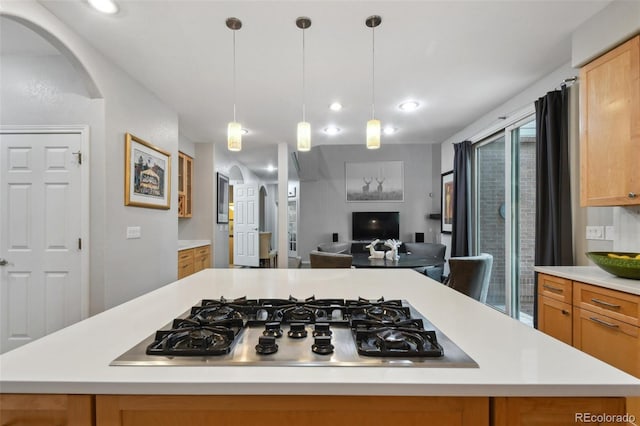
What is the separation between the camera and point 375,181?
713 centimetres

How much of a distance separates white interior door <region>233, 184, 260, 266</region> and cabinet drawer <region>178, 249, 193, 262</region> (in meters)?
2.81

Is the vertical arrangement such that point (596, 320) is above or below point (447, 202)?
below

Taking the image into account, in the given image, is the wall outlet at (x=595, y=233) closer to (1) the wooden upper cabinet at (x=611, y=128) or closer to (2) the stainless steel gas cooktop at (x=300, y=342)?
(1) the wooden upper cabinet at (x=611, y=128)

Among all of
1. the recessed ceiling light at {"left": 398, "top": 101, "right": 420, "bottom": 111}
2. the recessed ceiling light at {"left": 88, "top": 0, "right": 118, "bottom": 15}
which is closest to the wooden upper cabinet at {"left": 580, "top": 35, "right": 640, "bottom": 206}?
the recessed ceiling light at {"left": 398, "top": 101, "right": 420, "bottom": 111}

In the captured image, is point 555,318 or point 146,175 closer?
point 555,318

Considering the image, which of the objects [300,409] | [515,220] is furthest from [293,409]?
[515,220]

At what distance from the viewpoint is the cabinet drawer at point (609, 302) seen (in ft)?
4.92

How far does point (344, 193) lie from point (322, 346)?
6.53 m

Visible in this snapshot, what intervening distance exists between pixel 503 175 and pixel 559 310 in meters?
2.32

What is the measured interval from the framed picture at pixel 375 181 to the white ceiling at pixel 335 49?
10.2 feet

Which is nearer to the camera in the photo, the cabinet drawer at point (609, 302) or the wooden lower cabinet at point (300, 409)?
the wooden lower cabinet at point (300, 409)

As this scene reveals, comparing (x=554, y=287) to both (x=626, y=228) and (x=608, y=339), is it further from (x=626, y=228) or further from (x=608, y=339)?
(x=626, y=228)

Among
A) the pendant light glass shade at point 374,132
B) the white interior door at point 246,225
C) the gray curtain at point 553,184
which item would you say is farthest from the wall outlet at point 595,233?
the white interior door at point 246,225

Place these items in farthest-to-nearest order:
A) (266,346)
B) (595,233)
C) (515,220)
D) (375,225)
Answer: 1. (375,225)
2. (515,220)
3. (595,233)
4. (266,346)
